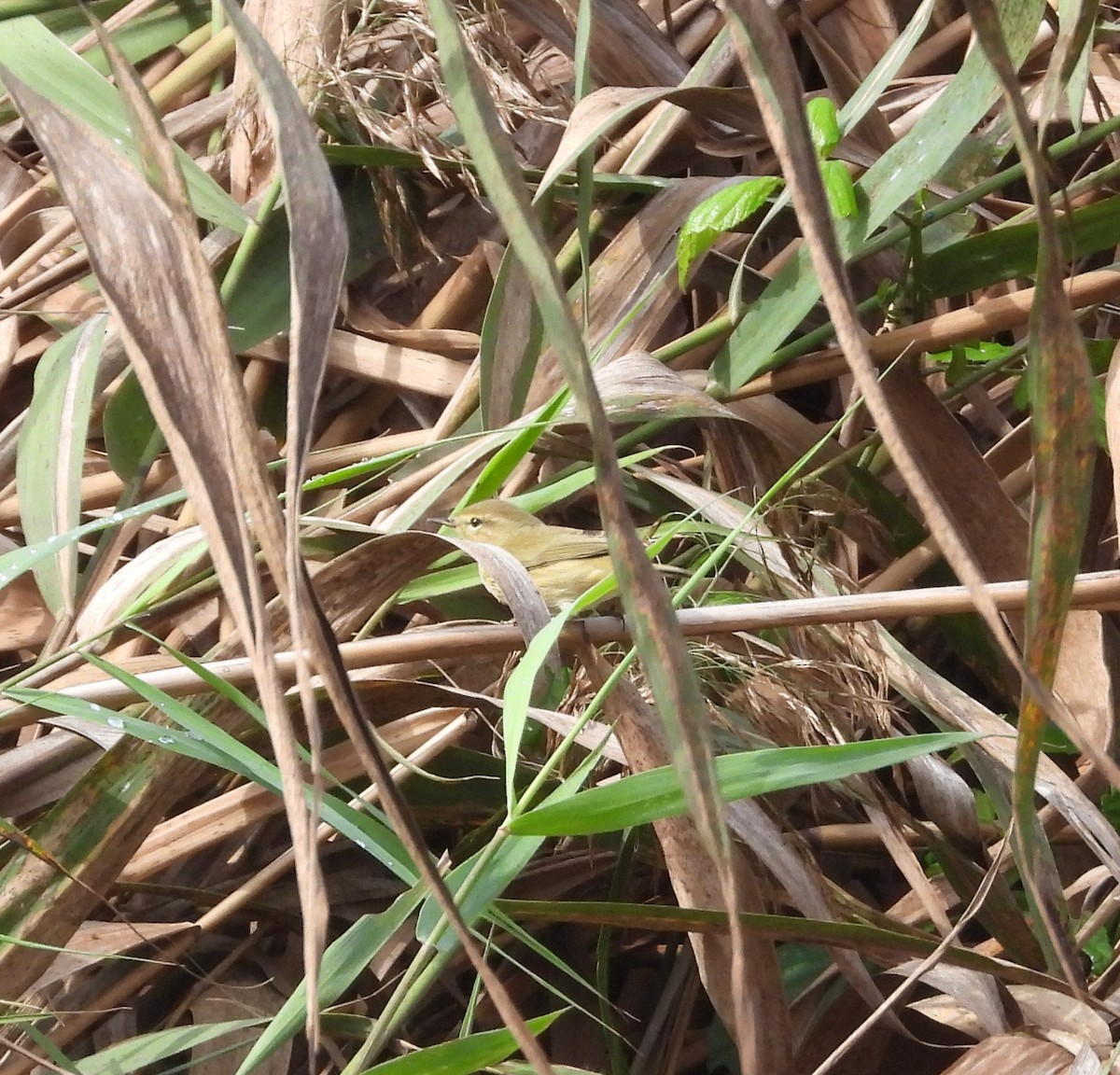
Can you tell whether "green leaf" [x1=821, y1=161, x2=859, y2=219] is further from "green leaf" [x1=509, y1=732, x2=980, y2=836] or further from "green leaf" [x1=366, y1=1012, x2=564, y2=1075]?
"green leaf" [x1=366, y1=1012, x2=564, y2=1075]

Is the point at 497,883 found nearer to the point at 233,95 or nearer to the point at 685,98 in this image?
the point at 685,98

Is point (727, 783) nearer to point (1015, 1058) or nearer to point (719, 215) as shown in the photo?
point (1015, 1058)

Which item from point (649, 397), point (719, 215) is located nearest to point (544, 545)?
point (649, 397)

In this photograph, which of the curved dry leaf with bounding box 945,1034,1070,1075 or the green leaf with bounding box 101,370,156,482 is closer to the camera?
the curved dry leaf with bounding box 945,1034,1070,1075

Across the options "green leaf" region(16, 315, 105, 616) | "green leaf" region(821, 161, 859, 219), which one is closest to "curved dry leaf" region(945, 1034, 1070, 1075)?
"green leaf" region(821, 161, 859, 219)

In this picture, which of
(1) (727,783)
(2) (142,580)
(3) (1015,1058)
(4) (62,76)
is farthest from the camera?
(4) (62,76)

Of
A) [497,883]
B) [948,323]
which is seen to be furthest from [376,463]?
[948,323]

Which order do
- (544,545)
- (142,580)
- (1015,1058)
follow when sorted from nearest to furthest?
(1015,1058)
(142,580)
(544,545)
